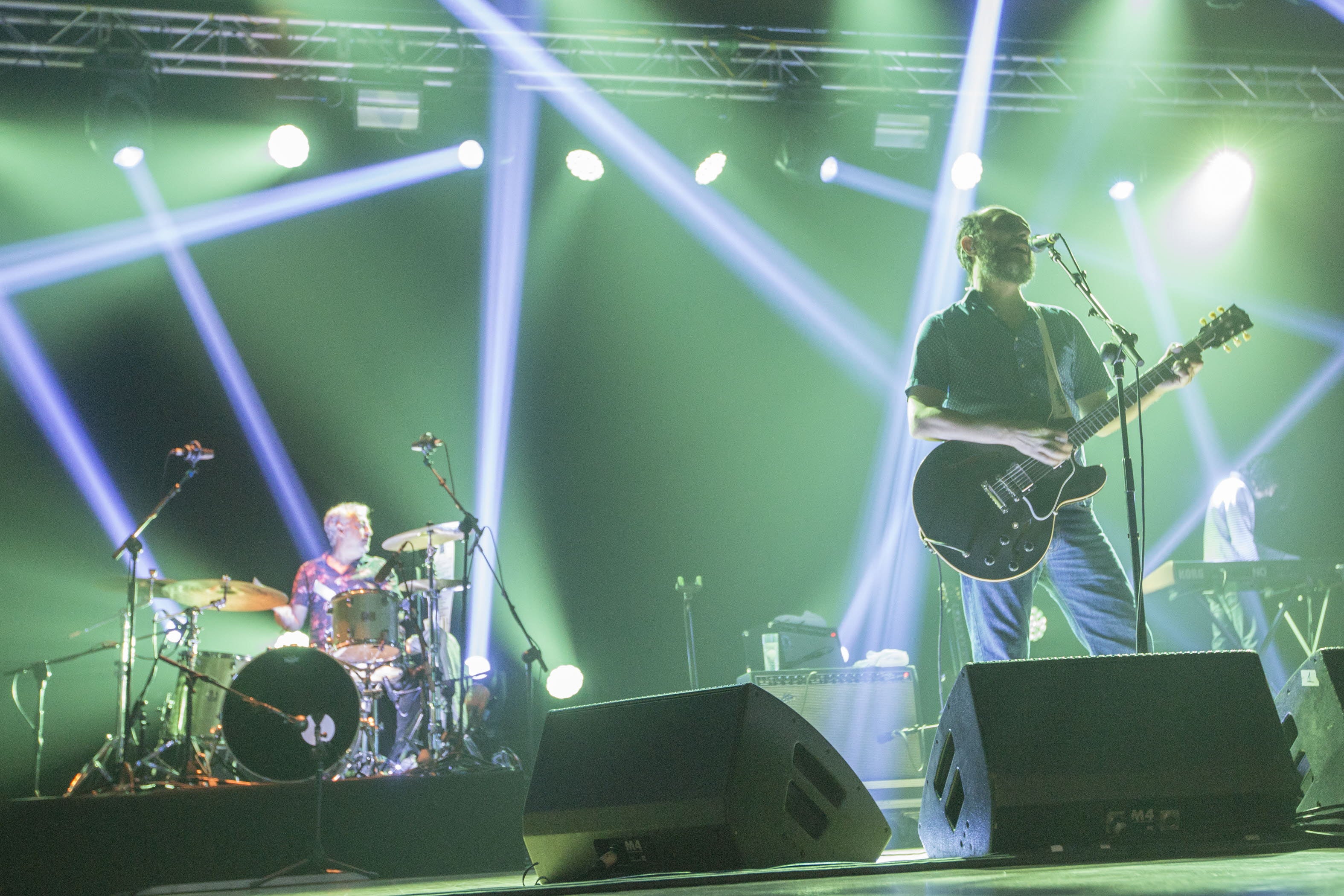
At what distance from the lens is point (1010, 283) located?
10.2ft

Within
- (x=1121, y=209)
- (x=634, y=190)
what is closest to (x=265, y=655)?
(x=634, y=190)

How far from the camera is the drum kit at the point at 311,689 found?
13.7 ft

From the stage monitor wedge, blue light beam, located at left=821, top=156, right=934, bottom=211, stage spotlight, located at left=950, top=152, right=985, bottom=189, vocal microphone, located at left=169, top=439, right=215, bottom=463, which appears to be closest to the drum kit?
vocal microphone, located at left=169, top=439, right=215, bottom=463

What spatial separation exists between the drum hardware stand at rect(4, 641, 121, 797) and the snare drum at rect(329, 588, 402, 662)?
3.12ft

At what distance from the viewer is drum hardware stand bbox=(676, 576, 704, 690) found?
21.2 ft

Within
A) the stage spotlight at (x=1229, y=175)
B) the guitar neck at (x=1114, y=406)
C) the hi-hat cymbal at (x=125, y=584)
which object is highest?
the stage spotlight at (x=1229, y=175)

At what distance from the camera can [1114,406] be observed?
2.94m

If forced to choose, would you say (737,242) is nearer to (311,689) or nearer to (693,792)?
(311,689)

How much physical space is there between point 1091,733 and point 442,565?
5.10m

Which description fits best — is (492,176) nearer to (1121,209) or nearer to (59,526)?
(59,526)

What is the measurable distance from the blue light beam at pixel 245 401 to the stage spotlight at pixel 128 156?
1.89 ft

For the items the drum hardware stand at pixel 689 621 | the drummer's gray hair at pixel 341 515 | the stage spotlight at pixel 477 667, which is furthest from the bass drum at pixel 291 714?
the drum hardware stand at pixel 689 621

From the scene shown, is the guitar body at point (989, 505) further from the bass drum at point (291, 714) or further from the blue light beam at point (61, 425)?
the blue light beam at point (61, 425)

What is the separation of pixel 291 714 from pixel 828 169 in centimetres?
465
